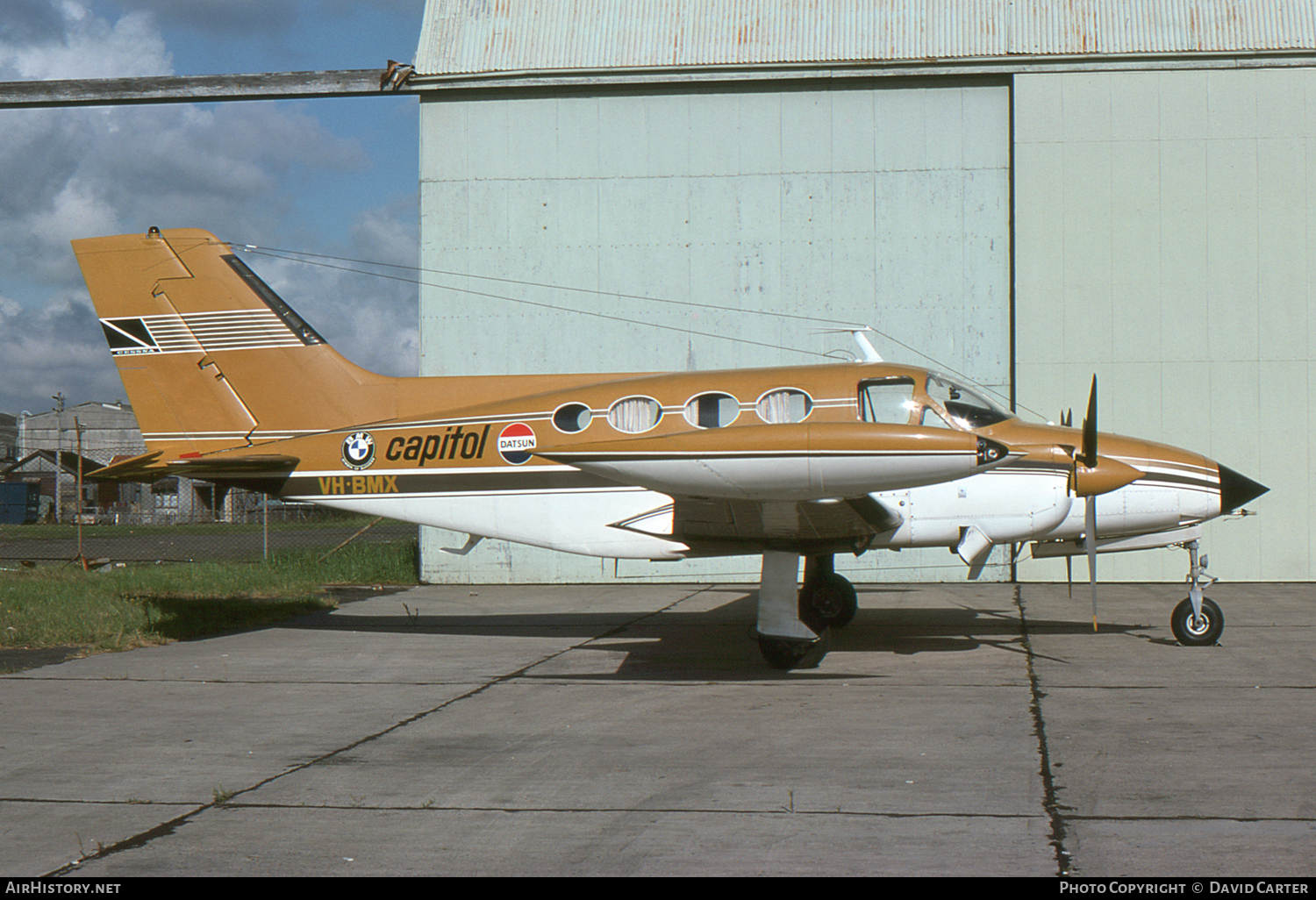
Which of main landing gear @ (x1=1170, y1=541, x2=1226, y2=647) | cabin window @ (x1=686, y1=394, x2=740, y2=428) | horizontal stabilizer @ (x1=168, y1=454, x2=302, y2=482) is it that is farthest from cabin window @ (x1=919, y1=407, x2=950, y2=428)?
horizontal stabilizer @ (x1=168, y1=454, x2=302, y2=482)

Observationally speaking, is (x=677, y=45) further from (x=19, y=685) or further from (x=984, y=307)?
(x=19, y=685)

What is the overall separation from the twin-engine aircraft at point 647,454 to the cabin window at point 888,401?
0.05 feet

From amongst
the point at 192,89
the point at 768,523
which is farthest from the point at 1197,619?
the point at 192,89

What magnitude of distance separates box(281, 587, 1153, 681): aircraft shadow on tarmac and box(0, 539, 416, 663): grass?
119 cm

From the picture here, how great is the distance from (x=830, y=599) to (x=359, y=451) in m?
5.29

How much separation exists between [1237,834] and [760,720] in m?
3.25

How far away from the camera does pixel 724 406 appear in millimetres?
10086

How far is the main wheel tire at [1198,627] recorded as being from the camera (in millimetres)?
10180

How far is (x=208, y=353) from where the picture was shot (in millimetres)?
11906

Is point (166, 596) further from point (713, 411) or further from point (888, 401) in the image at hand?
point (888, 401)

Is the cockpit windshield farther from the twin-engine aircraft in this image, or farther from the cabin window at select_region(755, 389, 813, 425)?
the cabin window at select_region(755, 389, 813, 425)

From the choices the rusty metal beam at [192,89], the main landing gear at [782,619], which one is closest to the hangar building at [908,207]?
the rusty metal beam at [192,89]

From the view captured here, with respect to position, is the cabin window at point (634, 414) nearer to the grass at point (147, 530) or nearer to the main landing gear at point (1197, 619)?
the main landing gear at point (1197, 619)

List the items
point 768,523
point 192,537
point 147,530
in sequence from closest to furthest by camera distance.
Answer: point 768,523 < point 192,537 < point 147,530
